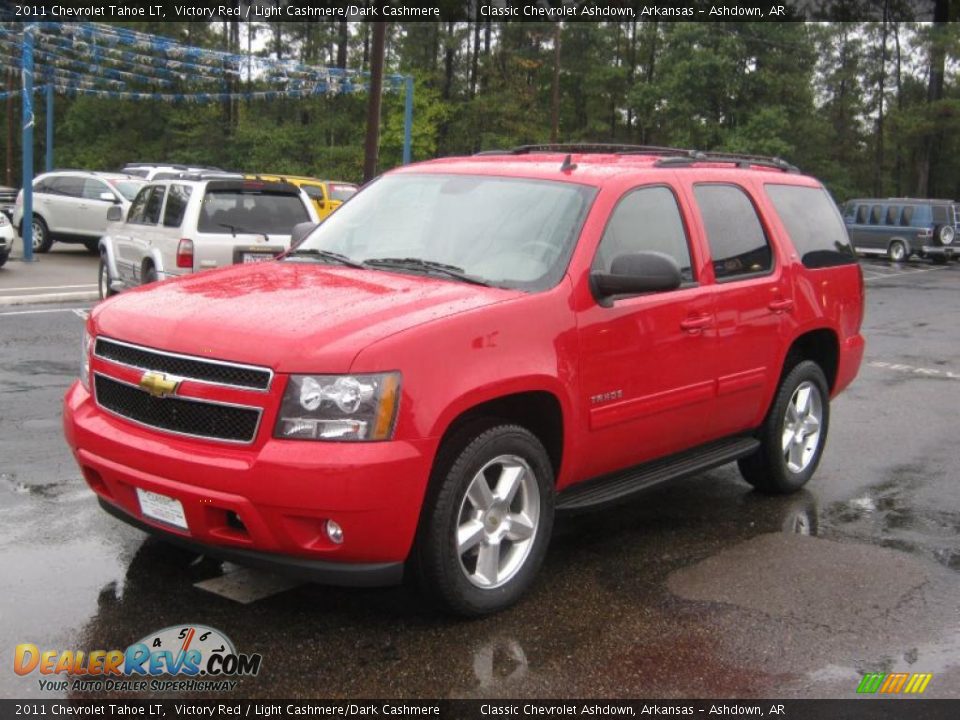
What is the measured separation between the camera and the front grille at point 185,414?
12.2ft

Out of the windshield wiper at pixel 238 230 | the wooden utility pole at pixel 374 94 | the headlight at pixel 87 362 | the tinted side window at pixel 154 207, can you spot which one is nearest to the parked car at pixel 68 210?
the wooden utility pole at pixel 374 94

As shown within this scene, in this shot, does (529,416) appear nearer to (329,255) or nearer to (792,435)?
(329,255)

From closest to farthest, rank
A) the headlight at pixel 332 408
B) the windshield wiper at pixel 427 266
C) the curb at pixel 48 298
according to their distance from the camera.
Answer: the headlight at pixel 332 408 → the windshield wiper at pixel 427 266 → the curb at pixel 48 298

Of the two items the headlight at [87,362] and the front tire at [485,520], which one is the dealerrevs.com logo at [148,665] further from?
the headlight at [87,362]

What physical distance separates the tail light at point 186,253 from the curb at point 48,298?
13.6 feet

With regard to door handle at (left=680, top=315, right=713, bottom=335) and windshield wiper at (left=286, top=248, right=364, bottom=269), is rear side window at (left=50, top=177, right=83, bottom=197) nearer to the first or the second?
windshield wiper at (left=286, top=248, right=364, bottom=269)

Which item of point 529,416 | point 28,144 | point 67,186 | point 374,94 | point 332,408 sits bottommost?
point 529,416

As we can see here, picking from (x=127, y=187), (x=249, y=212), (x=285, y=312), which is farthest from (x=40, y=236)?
(x=285, y=312)

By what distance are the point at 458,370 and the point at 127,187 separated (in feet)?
70.2

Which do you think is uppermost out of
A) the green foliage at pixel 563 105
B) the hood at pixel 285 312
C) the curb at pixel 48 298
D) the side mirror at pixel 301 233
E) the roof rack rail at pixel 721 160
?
the green foliage at pixel 563 105

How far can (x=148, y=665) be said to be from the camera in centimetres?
367

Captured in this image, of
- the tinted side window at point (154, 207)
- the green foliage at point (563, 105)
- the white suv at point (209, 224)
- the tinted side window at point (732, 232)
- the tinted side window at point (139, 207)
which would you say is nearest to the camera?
the tinted side window at point (732, 232)

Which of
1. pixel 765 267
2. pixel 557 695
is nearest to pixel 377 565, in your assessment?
pixel 557 695

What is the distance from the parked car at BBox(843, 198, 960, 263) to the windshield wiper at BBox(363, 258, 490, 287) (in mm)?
29813
